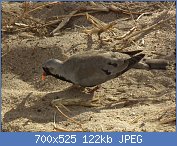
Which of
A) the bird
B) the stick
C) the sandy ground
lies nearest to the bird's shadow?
the sandy ground

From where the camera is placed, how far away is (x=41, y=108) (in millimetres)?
5113

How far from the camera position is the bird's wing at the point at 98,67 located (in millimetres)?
5199

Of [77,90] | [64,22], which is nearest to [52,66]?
[77,90]

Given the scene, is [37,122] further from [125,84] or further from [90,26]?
[90,26]

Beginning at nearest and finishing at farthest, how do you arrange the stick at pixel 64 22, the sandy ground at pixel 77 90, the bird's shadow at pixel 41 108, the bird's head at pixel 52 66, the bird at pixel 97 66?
the sandy ground at pixel 77 90 → the bird's shadow at pixel 41 108 → the bird at pixel 97 66 → the bird's head at pixel 52 66 → the stick at pixel 64 22

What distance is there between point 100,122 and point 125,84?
2.93 feet

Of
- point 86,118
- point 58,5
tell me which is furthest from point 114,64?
point 58,5

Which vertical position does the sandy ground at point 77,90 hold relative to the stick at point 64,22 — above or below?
below

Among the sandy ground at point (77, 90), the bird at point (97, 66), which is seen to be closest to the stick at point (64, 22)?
the sandy ground at point (77, 90)

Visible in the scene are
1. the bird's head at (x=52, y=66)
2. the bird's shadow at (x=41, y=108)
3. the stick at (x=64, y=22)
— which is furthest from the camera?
the stick at (x=64, y=22)

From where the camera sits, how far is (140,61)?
5676mm

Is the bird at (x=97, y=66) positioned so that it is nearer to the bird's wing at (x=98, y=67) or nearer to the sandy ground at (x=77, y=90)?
the bird's wing at (x=98, y=67)

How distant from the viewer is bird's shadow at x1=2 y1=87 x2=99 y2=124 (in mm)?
4922

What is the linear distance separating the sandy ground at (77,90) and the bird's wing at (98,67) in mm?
197
